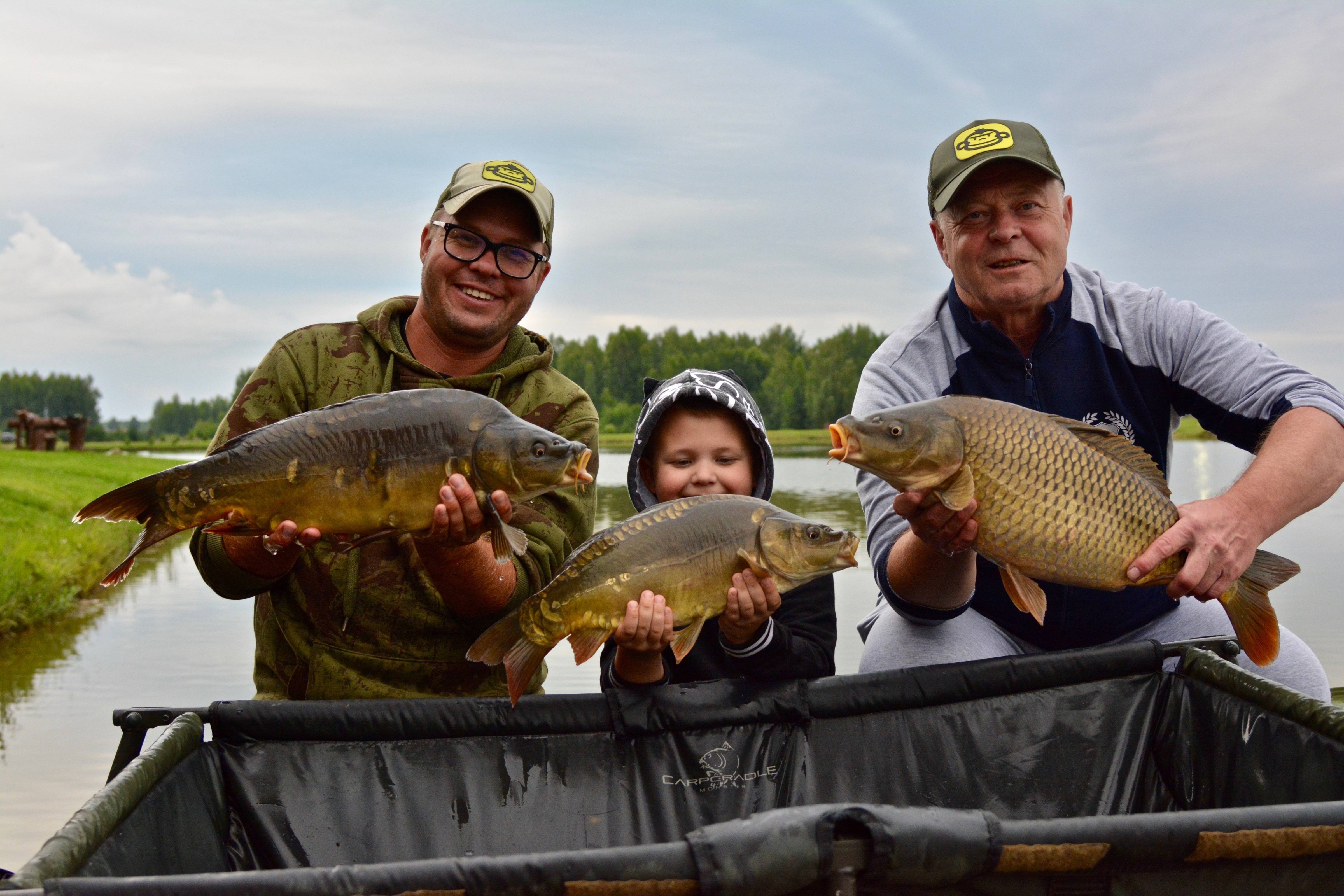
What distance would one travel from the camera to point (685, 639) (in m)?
1.57

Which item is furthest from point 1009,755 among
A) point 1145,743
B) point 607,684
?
point 607,684

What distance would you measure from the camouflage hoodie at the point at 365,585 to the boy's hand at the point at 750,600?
1.54ft

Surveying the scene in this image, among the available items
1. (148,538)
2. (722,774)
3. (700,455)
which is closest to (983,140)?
(700,455)

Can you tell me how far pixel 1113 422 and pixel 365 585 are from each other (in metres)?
1.49

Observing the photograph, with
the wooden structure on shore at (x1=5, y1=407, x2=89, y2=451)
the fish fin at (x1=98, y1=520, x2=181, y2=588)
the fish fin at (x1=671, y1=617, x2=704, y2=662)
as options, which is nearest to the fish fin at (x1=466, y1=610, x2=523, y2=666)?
the fish fin at (x1=671, y1=617, x2=704, y2=662)

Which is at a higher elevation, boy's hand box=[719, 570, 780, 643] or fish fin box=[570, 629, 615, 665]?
boy's hand box=[719, 570, 780, 643]

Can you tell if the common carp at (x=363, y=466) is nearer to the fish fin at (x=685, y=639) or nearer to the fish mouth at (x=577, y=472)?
the fish mouth at (x=577, y=472)

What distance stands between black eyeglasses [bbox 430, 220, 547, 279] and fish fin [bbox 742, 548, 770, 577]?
2.58 ft

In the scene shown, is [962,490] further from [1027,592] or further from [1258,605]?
[1258,605]

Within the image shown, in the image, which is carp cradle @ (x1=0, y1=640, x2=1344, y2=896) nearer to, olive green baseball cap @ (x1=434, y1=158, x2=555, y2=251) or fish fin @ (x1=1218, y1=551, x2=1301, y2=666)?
fish fin @ (x1=1218, y1=551, x2=1301, y2=666)

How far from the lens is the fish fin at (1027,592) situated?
164 cm

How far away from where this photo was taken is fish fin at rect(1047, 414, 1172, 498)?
5.49 ft

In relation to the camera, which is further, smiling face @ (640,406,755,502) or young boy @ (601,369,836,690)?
smiling face @ (640,406,755,502)

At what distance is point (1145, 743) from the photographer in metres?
1.74
